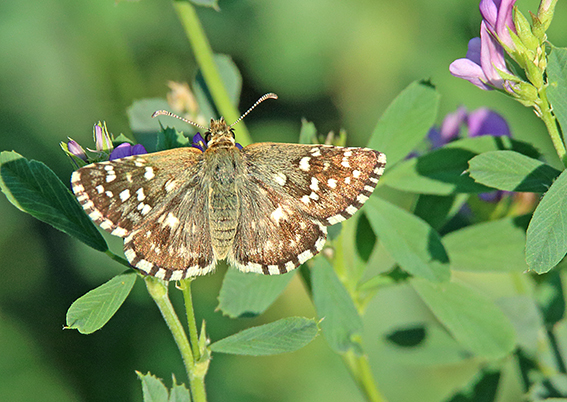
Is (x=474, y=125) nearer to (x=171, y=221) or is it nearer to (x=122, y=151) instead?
(x=171, y=221)

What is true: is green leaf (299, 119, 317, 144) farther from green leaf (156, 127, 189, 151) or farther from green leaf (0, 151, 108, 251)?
green leaf (0, 151, 108, 251)

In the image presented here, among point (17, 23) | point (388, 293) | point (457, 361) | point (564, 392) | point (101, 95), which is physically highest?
point (17, 23)

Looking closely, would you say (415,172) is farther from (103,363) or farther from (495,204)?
(103,363)

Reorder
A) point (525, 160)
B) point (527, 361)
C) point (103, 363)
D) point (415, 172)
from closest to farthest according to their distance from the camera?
point (525, 160)
point (415, 172)
point (527, 361)
point (103, 363)

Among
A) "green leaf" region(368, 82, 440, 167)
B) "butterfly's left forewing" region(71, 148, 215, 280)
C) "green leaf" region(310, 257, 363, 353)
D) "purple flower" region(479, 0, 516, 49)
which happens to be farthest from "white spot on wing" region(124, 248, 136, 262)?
"purple flower" region(479, 0, 516, 49)

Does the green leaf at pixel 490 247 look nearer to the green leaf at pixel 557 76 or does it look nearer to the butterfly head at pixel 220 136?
the green leaf at pixel 557 76

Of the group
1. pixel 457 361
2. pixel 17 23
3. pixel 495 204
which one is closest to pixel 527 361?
pixel 457 361

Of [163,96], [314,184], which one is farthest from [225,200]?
[163,96]

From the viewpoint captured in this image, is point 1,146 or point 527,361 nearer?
point 527,361
